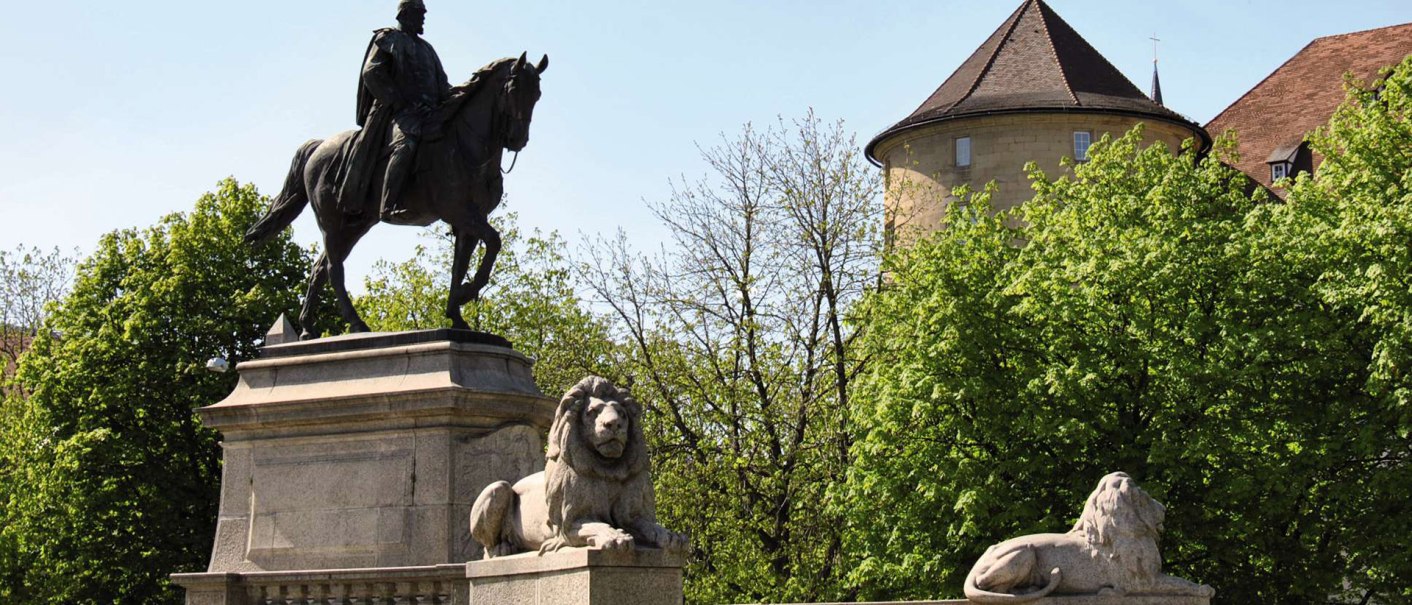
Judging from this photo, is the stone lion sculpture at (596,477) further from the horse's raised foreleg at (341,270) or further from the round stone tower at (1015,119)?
the round stone tower at (1015,119)

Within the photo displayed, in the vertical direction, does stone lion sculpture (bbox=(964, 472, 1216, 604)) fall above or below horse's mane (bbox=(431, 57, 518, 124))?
below

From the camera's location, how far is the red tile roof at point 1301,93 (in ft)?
175

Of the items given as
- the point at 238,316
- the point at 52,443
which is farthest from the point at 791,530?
the point at 52,443

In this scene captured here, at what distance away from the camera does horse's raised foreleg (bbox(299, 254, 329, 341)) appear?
49.9 ft

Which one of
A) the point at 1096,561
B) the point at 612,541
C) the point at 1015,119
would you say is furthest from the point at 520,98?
the point at 1015,119

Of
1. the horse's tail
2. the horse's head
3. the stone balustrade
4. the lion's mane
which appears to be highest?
the horse's head

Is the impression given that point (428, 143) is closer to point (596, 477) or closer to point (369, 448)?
point (369, 448)

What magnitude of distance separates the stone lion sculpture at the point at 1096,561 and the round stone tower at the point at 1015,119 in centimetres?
3398

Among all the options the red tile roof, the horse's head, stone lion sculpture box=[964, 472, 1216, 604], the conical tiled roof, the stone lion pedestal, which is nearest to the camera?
stone lion sculpture box=[964, 472, 1216, 604]

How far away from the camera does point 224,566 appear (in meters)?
14.1

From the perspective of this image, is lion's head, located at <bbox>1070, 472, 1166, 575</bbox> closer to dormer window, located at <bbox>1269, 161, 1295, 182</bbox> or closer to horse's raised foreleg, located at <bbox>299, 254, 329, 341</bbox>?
horse's raised foreleg, located at <bbox>299, 254, 329, 341</bbox>

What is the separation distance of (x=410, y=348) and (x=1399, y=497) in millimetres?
16917

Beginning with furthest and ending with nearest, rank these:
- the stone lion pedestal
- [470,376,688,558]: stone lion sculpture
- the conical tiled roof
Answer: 1. the conical tiled roof
2. the stone lion pedestal
3. [470,376,688,558]: stone lion sculpture

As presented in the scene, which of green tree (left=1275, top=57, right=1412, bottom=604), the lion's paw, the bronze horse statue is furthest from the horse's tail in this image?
green tree (left=1275, top=57, right=1412, bottom=604)
